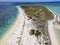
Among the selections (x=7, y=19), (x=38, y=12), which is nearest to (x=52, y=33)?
(x=38, y=12)

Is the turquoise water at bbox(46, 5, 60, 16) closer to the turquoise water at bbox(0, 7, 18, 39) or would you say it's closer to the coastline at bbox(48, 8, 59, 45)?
the coastline at bbox(48, 8, 59, 45)

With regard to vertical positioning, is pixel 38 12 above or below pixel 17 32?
above

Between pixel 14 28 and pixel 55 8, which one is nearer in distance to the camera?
pixel 14 28

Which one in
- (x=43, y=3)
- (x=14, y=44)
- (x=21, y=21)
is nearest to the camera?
(x=14, y=44)

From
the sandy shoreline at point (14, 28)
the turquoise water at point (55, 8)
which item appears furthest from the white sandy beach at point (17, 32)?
the turquoise water at point (55, 8)

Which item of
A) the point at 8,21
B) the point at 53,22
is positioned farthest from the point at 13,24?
the point at 53,22

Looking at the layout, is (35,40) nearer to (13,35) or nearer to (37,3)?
(13,35)

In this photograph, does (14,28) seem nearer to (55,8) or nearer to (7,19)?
(7,19)
